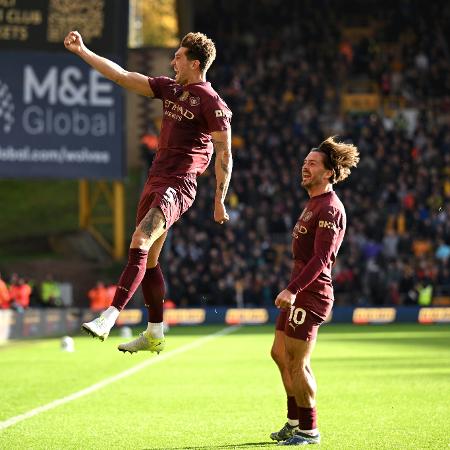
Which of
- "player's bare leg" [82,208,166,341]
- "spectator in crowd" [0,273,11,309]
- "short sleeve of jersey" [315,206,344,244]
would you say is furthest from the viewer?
"spectator in crowd" [0,273,11,309]

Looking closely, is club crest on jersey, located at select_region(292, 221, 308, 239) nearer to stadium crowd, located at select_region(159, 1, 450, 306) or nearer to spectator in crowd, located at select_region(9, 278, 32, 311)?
spectator in crowd, located at select_region(9, 278, 32, 311)

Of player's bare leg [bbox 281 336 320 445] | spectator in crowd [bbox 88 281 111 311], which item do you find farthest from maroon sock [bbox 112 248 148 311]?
spectator in crowd [bbox 88 281 111 311]

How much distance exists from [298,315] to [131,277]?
129cm

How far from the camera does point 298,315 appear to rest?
29.1 feet

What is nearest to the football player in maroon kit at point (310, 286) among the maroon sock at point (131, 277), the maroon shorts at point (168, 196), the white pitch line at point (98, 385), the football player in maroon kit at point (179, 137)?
the football player in maroon kit at point (179, 137)

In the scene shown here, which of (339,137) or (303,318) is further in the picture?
(339,137)

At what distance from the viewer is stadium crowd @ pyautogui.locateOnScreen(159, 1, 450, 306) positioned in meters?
35.1

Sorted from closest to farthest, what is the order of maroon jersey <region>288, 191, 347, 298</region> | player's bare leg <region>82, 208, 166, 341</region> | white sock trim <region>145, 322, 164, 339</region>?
maroon jersey <region>288, 191, 347, 298</region> < player's bare leg <region>82, 208, 166, 341</region> < white sock trim <region>145, 322, 164, 339</region>

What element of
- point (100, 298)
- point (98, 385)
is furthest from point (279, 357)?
point (100, 298)

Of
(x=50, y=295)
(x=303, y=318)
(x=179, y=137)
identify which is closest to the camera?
(x=303, y=318)

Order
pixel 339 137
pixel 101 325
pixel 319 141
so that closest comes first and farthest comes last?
1. pixel 101 325
2. pixel 339 137
3. pixel 319 141

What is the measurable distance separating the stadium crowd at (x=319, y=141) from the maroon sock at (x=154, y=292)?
24.9 meters

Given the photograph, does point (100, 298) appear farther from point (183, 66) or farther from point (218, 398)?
point (183, 66)

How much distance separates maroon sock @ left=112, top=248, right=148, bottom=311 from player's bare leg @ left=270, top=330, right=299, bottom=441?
117cm
